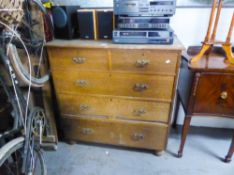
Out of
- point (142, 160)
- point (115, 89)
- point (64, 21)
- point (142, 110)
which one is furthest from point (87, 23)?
point (142, 160)

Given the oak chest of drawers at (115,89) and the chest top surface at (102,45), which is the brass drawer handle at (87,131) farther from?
the chest top surface at (102,45)

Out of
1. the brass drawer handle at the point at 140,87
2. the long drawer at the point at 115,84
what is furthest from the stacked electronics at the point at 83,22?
the brass drawer handle at the point at 140,87

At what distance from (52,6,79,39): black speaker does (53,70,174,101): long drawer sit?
266 millimetres

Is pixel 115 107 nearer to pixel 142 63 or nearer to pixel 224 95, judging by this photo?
pixel 142 63

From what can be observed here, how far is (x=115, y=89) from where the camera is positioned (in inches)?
53.8

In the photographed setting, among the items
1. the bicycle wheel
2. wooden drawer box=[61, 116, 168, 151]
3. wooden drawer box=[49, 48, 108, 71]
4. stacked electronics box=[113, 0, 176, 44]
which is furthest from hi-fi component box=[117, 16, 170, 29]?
the bicycle wheel

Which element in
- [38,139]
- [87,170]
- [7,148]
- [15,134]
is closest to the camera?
[7,148]

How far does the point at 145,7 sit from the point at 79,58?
53 cm

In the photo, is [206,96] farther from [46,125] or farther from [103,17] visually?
[46,125]

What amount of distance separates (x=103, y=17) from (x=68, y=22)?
0.24m

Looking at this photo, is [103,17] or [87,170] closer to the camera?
[103,17]

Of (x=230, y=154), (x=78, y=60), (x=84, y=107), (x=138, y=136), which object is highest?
(x=78, y=60)

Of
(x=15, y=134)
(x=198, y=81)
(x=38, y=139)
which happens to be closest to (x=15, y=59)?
(x=15, y=134)

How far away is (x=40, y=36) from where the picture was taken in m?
1.32
